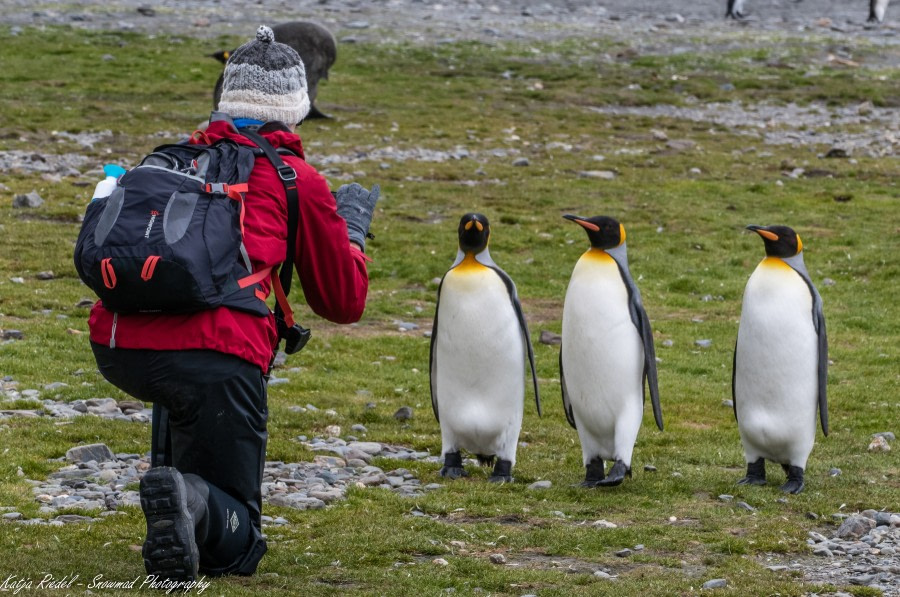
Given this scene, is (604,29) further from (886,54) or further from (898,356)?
(898,356)

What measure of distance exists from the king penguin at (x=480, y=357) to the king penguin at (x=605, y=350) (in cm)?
31

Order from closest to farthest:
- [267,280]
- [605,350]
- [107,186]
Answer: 1. [107,186]
2. [267,280]
3. [605,350]

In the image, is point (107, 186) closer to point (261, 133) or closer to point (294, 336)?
point (261, 133)

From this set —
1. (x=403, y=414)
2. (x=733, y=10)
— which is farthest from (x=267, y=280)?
(x=733, y=10)

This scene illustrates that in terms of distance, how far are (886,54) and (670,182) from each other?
46.5 ft

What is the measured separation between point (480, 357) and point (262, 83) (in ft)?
10.5

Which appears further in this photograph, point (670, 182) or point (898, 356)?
point (670, 182)

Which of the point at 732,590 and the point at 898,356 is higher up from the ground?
the point at 732,590

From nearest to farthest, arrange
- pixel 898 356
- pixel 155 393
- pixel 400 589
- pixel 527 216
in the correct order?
1. pixel 155 393
2. pixel 400 589
3. pixel 898 356
4. pixel 527 216

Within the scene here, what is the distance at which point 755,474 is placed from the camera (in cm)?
751

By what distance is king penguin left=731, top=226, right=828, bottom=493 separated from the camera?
7.50m

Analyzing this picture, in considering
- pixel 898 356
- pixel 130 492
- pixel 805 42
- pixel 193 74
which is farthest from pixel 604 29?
pixel 130 492

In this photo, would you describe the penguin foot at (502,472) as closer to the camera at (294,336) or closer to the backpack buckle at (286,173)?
the camera at (294,336)

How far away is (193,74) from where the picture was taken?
79.9 feet
